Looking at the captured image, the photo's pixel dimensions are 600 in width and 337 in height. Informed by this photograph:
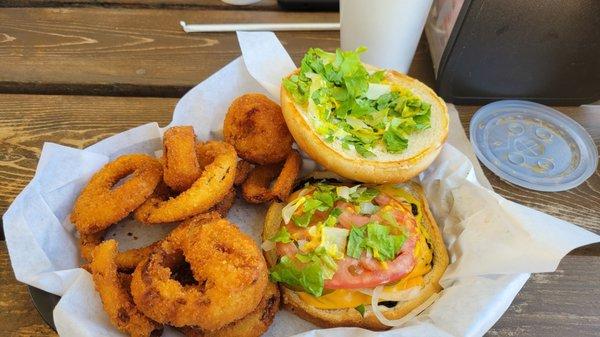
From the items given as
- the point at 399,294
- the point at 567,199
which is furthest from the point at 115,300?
the point at 567,199

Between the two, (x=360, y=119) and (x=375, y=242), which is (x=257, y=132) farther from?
(x=375, y=242)

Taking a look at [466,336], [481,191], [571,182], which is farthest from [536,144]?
[466,336]

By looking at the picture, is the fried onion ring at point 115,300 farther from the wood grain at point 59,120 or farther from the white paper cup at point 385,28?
the white paper cup at point 385,28

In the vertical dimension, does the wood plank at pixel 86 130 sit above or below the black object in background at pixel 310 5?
below

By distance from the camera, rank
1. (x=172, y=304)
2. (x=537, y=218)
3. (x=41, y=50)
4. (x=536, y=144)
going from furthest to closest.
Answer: (x=41, y=50) < (x=536, y=144) < (x=537, y=218) < (x=172, y=304)

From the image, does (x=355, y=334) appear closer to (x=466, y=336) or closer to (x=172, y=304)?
(x=466, y=336)

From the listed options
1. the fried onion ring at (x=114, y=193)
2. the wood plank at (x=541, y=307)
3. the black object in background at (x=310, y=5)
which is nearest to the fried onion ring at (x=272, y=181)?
the fried onion ring at (x=114, y=193)
